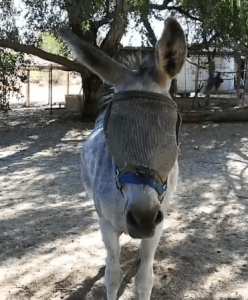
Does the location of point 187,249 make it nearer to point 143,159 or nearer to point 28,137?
point 143,159

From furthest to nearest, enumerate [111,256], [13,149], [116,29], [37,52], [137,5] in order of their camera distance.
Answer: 1. [37,52]
2. [116,29]
3. [137,5]
4. [13,149]
5. [111,256]

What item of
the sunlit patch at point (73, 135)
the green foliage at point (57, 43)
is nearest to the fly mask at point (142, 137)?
the green foliage at point (57, 43)

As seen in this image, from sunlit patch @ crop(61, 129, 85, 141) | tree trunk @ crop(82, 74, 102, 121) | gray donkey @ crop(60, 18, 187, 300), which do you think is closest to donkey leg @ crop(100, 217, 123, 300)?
gray donkey @ crop(60, 18, 187, 300)

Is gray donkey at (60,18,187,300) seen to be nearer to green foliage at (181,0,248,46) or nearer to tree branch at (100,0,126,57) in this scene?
green foliage at (181,0,248,46)

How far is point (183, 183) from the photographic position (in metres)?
7.08

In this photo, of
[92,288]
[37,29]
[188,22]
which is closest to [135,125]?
[92,288]

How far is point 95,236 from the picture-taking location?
186 inches

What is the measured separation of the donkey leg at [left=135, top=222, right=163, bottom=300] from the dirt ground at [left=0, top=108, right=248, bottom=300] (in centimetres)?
50

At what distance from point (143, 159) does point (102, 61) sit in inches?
25.2

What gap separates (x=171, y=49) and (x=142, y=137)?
1.54 feet

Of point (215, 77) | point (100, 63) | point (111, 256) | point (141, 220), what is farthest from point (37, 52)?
point (141, 220)

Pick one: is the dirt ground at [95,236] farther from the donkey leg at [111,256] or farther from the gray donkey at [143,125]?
the gray donkey at [143,125]

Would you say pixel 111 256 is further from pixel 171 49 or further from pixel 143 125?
pixel 171 49

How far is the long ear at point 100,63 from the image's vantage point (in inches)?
87.9
